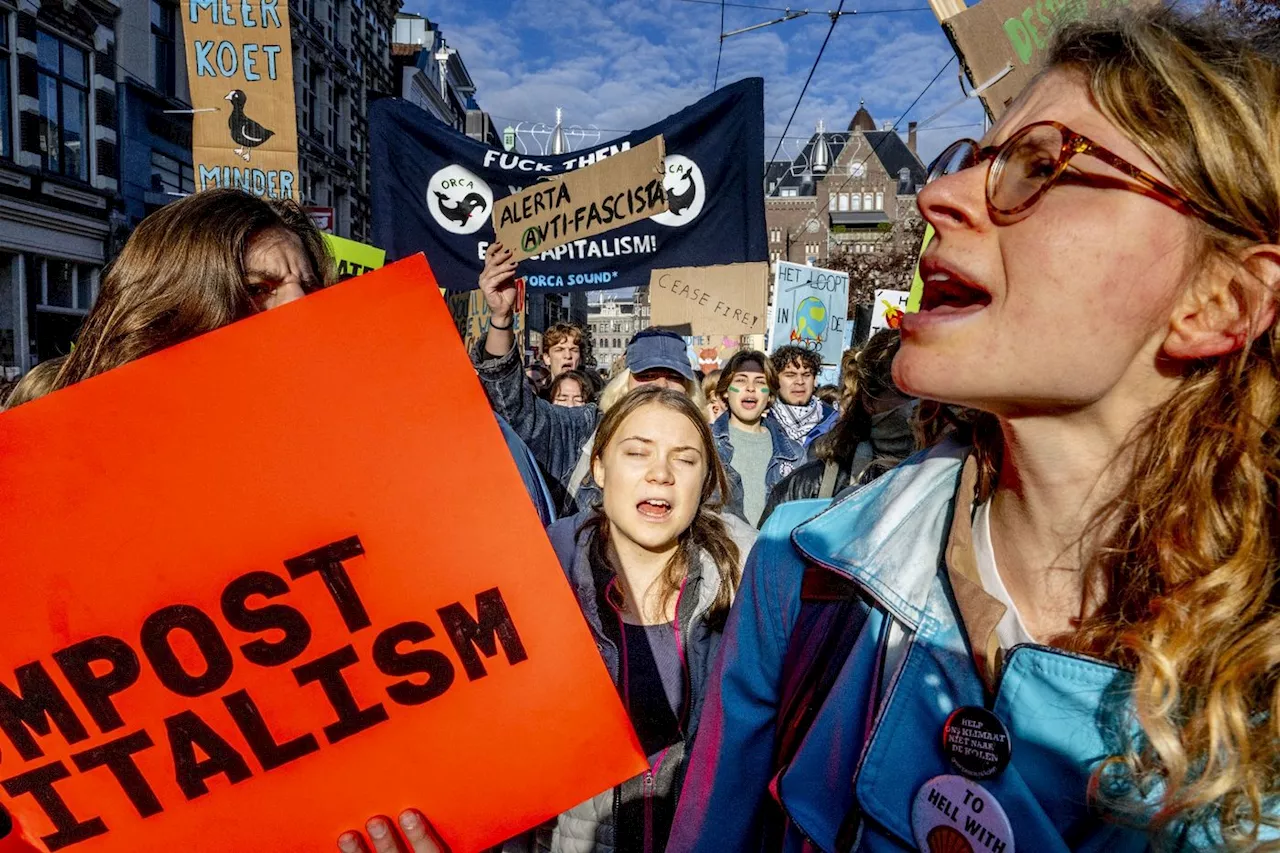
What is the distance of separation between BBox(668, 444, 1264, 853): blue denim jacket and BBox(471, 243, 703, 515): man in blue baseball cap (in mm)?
1748

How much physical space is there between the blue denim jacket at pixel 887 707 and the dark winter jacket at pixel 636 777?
0.63m

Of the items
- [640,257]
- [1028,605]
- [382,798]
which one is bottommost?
[382,798]

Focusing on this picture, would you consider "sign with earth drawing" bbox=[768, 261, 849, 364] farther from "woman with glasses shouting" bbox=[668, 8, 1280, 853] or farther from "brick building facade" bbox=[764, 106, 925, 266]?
"brick building facade" bbox=[764, 106, 925, 266]

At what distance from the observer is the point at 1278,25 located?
3.45 feet

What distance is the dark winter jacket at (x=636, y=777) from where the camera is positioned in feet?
6.73

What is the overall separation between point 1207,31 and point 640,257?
12.4 ft

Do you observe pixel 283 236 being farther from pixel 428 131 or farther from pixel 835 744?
pixel 428 131

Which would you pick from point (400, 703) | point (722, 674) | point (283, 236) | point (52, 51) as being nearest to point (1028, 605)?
point (722, 674)

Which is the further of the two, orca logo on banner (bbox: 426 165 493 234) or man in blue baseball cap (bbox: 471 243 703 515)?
orca logo on banner (bbox: 426 165 493 234)

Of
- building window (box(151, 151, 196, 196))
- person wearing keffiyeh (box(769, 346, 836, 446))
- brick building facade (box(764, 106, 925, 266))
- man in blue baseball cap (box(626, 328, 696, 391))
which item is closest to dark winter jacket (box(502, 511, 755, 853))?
man in blue baseball cap (box(626, 328, 696, 391))

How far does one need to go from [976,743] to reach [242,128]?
5.11 meters

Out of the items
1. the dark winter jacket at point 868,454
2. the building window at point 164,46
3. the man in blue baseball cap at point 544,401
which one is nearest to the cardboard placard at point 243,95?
the man in blue baseball cap at point 544,401

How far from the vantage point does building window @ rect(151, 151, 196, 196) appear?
17.7 m

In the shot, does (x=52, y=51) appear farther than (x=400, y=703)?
Yes
